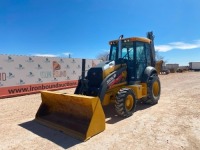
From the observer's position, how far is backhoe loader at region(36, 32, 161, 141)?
216 inches

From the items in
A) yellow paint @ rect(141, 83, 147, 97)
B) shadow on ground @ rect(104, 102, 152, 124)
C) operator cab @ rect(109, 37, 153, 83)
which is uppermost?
operator cab @ rect(109, 37, 153, 83)

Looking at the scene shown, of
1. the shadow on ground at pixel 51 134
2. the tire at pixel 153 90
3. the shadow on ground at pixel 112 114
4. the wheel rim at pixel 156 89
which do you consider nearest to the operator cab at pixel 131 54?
the tire at pixel 153 90

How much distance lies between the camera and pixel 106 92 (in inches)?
273

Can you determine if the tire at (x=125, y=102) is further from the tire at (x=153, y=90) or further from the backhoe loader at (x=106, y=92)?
the tire at (x=153, y=90)

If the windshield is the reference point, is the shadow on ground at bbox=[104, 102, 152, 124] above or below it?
below

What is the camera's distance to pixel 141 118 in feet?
22.5

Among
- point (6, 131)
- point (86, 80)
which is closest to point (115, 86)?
point (86, 80)

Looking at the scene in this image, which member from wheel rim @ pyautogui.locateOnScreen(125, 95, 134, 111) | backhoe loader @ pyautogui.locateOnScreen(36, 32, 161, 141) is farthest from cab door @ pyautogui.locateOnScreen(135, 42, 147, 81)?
wheel rim @ pyautogui.locateOnScreen(125, 95, 134, 111)

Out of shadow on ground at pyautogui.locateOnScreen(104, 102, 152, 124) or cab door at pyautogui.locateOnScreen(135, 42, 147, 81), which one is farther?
cab door at pyautogui.locateOnScreen(135, 42, 147, 81)

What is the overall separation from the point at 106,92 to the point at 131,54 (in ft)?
6.97

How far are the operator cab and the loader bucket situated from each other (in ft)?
8.97

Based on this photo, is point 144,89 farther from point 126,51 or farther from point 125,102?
point 125,102

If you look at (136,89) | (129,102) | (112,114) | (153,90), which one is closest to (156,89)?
(153,90)

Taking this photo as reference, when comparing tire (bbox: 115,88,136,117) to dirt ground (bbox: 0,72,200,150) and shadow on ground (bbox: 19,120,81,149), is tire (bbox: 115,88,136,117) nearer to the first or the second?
dirt ground (bbox: 0,72,200,150)
